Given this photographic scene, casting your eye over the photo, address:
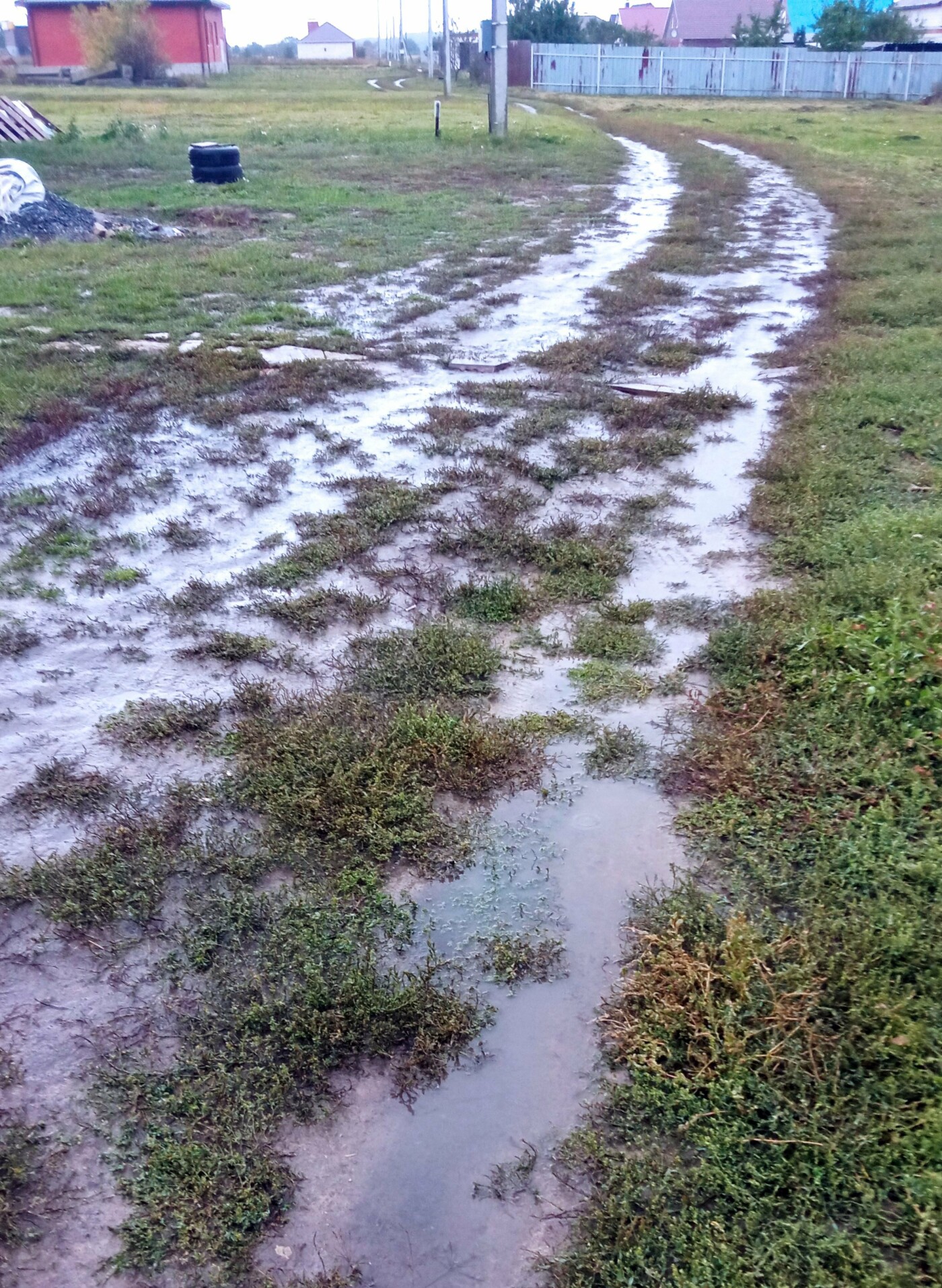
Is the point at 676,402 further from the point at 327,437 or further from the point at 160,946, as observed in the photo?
the point at 160,946

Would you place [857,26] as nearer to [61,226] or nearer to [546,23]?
[546,23]

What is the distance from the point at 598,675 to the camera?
4461 millimetres

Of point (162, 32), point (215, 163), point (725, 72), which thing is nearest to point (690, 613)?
point (215, 163)

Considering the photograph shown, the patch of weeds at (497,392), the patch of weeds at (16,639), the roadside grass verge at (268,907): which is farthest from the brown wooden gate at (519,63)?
the roadside grass verge at (268,907)

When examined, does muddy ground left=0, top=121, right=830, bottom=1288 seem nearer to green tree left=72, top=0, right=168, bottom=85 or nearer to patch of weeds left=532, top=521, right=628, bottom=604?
patch of weeds left=532, top=521, right=628, bottom=604

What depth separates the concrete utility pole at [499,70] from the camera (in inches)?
812

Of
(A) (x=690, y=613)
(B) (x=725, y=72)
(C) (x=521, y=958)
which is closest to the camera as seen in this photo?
(C) (x=521, y=958)

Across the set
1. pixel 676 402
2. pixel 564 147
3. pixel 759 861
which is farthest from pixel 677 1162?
A: pixel 564 147

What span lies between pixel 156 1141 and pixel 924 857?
2459mm

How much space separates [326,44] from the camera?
9481 centimetres

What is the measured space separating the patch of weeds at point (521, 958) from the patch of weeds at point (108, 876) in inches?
42.2

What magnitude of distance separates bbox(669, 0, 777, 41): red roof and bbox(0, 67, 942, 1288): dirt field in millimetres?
63983

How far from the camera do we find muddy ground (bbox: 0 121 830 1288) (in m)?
2.53

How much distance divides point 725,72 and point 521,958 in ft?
159
